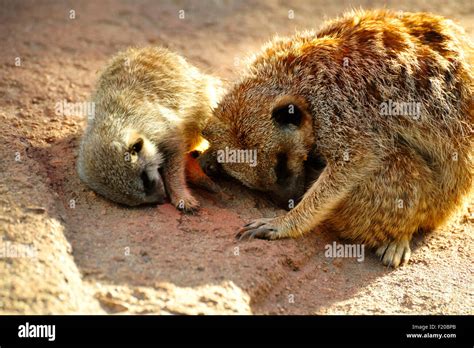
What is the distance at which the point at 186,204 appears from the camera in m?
5.60

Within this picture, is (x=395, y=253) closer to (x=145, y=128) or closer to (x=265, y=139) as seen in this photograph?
(x=265, y=139)

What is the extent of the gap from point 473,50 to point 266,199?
7.33 feet

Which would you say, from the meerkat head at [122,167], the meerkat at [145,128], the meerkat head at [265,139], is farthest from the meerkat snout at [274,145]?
the meerkat head at [122,167]

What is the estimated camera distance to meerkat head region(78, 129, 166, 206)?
5.36m

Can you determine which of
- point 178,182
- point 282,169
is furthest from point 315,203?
point 178,182

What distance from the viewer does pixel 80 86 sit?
24.6ft

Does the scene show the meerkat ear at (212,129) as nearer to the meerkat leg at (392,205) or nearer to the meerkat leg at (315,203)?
the meerkat leg at (315,203)

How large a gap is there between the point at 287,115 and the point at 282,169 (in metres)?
0.46

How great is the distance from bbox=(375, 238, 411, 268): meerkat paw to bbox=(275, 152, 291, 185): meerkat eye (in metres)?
1.03

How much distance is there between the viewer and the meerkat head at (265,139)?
550cm

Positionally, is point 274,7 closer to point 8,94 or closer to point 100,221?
point 8,94

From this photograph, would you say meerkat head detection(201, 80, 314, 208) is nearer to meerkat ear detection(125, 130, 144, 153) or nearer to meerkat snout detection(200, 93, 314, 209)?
meerkat snout detection(200, 93, 314, 209)

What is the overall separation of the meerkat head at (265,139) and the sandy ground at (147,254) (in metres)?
0.36

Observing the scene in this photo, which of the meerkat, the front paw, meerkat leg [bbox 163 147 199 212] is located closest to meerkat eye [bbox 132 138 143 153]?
the meerkat
